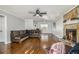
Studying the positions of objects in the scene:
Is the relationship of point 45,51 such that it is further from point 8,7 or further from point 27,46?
point 8,7

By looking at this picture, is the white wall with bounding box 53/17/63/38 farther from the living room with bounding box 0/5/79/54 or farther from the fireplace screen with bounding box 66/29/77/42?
the fireplace screen with bounding box 66/29/77/42

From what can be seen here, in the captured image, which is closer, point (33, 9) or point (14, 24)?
point (33, 9)

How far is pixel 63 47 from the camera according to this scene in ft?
6.33

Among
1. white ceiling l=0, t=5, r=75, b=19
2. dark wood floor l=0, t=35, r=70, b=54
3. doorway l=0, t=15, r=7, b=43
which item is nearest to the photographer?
white ceiling l=0, t=5, r=75, b=19

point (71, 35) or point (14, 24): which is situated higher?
point (14, 24)

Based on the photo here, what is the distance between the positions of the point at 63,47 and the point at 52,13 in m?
0.63

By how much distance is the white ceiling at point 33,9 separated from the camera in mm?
1792

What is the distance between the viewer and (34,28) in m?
2.19

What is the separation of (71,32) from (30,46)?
0.78 metres

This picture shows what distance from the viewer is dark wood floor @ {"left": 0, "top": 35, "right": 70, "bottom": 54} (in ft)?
6.21

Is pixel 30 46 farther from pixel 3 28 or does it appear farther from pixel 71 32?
pixel 71 32

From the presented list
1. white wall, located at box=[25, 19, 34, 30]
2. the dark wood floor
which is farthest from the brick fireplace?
white wall, located at box=[25, 19, 34, 30]

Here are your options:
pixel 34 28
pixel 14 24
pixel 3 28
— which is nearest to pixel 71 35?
pixel 34 28
